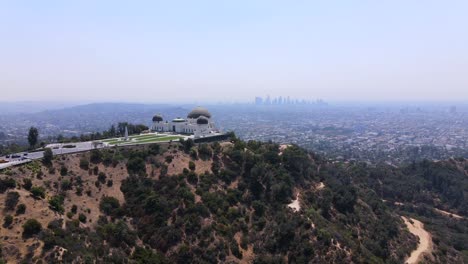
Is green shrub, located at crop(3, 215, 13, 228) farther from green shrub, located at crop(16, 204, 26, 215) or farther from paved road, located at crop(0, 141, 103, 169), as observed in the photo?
paved road, located at crop(0, 141, 103, 169)

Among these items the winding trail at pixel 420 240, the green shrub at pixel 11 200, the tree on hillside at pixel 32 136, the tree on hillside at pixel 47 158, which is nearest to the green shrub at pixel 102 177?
the tree on hillside at pixel 47 158

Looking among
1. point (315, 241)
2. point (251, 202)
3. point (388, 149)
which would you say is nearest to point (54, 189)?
point (251, 202)

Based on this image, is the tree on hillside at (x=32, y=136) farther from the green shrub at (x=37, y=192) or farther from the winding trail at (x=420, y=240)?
the winding trail at (x=420, y=240)

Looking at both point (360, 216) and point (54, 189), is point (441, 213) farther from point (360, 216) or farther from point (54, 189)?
point (54, 189)

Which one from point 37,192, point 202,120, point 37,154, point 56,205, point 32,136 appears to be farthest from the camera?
point 202,120

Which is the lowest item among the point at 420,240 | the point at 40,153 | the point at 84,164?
the point at 420,240

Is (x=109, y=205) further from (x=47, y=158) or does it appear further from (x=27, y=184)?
(x=47, y=158)

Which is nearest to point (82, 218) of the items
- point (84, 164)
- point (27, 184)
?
point (27, 184)
